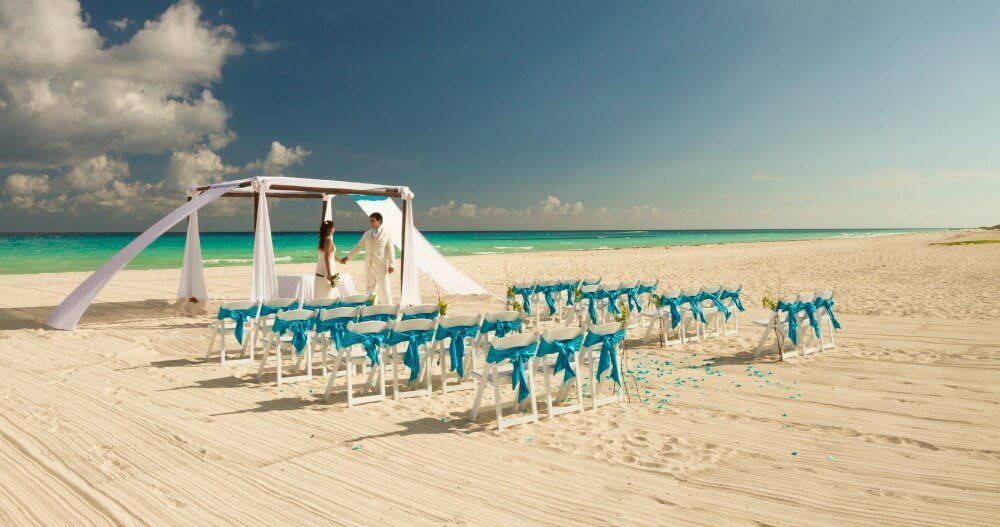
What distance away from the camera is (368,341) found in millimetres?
5242

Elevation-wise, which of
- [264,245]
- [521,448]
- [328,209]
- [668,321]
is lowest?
[521,448]

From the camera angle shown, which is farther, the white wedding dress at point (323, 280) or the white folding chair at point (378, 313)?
the white wedding dress at point (323, 280)

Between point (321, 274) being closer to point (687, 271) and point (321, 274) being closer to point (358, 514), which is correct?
point (358, 514)

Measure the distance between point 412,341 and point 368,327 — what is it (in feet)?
1.48

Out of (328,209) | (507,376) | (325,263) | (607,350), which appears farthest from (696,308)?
(328,209)

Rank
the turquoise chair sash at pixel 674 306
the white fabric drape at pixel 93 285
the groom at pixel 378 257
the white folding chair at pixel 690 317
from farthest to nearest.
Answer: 1. the groom at pixel 378 257
2. the white fabric drape at pixel 93 285
3. the white folding chair at pixel 690 317
4. the turquoise chair sash at pixel 674 306

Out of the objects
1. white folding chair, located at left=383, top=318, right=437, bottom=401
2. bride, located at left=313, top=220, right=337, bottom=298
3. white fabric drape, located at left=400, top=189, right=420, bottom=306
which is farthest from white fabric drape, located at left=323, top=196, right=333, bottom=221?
white folding chair, located at left=383, top=318, right=437, bottom=401

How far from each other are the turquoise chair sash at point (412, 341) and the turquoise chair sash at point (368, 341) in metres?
0.10

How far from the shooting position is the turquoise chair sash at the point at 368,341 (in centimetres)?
522

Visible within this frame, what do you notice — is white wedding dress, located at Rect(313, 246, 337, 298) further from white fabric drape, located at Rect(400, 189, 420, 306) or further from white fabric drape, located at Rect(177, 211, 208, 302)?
white fabric drape, located at Rect(177, 211, 208, 302)

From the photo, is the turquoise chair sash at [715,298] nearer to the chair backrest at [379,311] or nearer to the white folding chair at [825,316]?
the white folding chair at [825,316]

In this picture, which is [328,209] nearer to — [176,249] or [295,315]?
[295,315]

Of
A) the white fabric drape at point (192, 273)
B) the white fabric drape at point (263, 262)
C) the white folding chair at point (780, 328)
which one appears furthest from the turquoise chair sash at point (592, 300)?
the white fabric drape at point (192, 273)

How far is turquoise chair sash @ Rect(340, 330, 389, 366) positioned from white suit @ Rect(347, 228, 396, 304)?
14.6 feet
